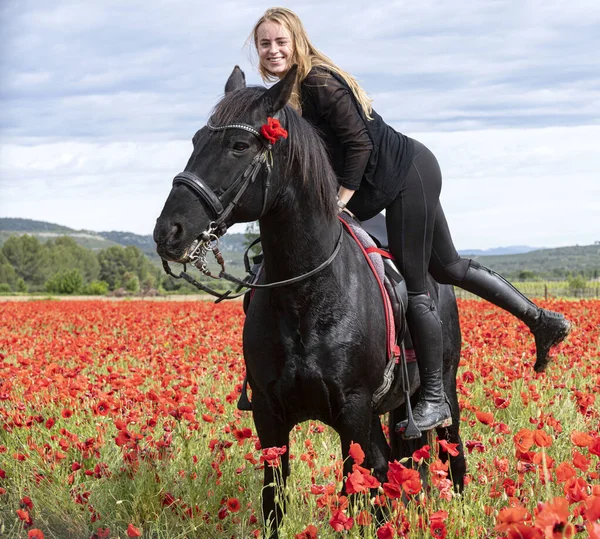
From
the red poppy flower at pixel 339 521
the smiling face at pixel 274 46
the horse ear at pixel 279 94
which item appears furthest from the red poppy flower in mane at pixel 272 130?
the red poppy flower at pixel 339 521

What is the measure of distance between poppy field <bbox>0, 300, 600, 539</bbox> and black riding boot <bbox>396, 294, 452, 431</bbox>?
36 cm

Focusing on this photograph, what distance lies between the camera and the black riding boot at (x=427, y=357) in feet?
13.8

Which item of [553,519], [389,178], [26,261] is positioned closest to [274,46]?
[389,178]

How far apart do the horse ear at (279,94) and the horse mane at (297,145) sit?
0.06 m

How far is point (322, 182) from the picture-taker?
11.8 ft

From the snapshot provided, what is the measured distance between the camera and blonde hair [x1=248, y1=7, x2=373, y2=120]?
12.5ft

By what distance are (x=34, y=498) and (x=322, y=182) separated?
290 cm

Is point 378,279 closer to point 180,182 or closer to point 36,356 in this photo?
point 180,182

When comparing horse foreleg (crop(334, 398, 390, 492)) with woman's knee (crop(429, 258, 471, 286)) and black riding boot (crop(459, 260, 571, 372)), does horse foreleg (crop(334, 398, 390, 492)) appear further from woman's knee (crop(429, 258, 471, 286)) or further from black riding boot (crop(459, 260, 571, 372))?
black riding boot (crop(459, 260, 571, 372))

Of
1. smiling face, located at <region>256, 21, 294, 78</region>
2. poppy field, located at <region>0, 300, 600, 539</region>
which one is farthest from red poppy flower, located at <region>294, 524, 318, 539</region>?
smiling face, located at <region>256, 21, 294, 78</region>

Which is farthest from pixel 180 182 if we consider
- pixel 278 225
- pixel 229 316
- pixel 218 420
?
pixel 229 316

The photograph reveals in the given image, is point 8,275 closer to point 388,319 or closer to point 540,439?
point 388,319

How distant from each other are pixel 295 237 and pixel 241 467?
1.67m

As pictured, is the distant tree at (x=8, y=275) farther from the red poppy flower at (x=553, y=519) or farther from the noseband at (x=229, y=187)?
the red poppy flower at (x=553, y=519)
